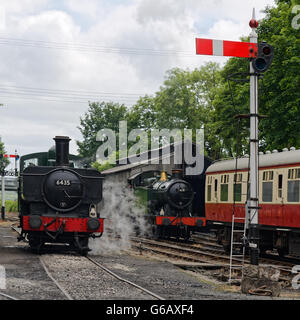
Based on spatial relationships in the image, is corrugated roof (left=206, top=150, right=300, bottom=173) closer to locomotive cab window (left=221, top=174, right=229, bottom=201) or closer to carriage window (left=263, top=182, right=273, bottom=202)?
locomotive cab window (left=221, top=174, right=229, bottom=201)

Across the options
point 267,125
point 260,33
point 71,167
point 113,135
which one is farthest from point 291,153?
point 113,135

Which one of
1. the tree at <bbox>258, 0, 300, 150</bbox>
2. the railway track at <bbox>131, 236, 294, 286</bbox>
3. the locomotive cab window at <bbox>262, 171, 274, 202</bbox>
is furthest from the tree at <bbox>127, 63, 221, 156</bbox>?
the locomotive cab window at <bbox>262, 171, 274, 202</bbox>

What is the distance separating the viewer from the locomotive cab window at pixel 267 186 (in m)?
15.8

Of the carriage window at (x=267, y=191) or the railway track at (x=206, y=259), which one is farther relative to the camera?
the carriage window at (x=267, y=191)

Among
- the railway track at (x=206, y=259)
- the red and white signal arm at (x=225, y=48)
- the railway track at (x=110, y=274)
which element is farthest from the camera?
the railway track at (x=206, y=259)

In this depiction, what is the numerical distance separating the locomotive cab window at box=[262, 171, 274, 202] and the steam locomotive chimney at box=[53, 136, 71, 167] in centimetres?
Answer: 572

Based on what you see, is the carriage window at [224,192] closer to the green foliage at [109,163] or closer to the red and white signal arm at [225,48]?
the red and white signal arm at [225,48]

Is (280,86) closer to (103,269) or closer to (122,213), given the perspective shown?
(122,213)

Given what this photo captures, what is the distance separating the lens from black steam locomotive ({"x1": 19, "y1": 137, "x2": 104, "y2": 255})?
14750 mm

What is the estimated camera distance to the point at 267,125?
24.8m

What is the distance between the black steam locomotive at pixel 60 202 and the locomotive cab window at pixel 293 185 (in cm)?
516

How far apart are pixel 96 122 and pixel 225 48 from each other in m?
70.3

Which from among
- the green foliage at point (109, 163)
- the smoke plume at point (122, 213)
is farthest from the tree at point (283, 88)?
the green foliage at point (109, 163)

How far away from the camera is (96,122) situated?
79.7 metres
